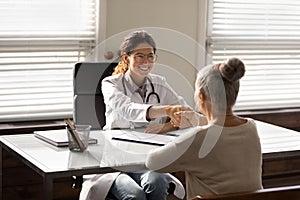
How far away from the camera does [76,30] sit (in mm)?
3854

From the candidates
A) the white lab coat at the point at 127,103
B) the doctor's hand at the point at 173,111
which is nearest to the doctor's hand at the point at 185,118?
the doctor's hand at the point at 173,111

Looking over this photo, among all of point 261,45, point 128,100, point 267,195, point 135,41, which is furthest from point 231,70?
point 261,45

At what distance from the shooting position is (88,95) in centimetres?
341

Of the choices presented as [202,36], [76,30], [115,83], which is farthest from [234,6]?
[115,83]

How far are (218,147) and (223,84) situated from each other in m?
0.23

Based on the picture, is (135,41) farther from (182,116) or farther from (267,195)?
(267,195)

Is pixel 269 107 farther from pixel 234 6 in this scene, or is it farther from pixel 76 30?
pixel 76 30

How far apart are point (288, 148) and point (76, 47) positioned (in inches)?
62.5

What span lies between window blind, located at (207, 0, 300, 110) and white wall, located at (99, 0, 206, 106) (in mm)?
125

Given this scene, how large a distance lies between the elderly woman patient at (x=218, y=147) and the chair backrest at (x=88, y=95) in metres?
1.11

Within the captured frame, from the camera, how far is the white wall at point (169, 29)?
3930mm

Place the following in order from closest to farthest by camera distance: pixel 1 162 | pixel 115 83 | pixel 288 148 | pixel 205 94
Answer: pixel 205 94 → pixel 288 148 → pixel 115 83 → pixel 1 162

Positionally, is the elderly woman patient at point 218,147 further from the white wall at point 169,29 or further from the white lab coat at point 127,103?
the white wall at point 169,29

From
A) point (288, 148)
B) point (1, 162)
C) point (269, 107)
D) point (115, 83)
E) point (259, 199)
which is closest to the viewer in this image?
point (259, 199)
